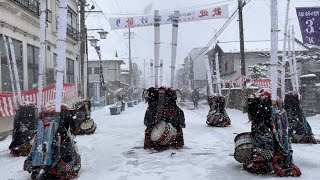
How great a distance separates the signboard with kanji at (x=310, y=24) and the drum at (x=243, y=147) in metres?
4.13

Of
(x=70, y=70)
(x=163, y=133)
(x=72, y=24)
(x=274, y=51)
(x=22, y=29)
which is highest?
(x=72, y=24)

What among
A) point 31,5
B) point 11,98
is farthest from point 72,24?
point 11,98

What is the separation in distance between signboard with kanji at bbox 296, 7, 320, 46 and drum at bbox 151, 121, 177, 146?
13.6 ft

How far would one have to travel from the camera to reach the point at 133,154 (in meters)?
9.34

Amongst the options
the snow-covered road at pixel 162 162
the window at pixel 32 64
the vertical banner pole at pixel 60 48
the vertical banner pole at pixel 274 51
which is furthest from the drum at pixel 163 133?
the window at pixel 32 64

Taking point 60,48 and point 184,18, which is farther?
point 184,18

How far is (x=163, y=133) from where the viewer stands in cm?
980

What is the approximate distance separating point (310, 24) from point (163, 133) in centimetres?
473

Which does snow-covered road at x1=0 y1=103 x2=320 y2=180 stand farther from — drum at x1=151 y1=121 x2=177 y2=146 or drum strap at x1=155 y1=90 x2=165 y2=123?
drum strap at x1=155 y1=90 x2=165 y2=123

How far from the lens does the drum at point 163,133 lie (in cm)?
980

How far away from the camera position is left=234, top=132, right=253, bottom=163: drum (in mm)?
7259

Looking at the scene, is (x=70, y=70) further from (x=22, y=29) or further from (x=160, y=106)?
(x=160, y=106)

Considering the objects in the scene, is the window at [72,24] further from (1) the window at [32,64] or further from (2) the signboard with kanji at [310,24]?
(2) the signboard with kanji at [310,24]

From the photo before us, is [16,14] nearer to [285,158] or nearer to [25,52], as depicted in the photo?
[25,52]
